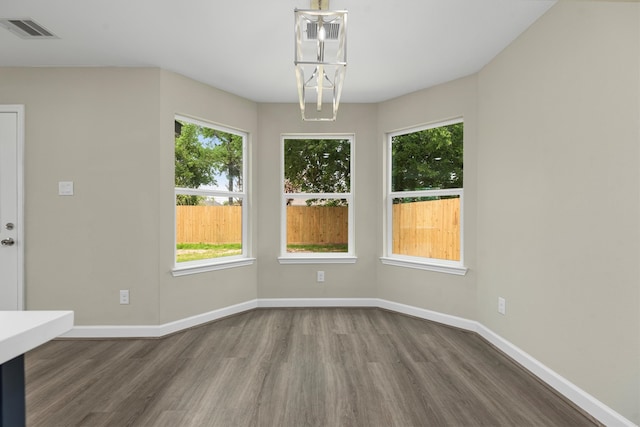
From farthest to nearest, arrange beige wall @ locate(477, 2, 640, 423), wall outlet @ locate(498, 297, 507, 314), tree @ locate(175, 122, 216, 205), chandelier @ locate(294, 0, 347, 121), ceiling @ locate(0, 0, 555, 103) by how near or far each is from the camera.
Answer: tree @ locate(175, 122, 216, 205), wall outlet @ locate(498, 297, 507, 314), ceiling @ locate(0, 0, 555, 103), chandelier @ locate(294, 0, 347, 121), beige wall @ locate(477, 2, 640, 423)

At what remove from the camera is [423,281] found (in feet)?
12.1

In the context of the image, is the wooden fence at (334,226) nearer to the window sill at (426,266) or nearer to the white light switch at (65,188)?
the window sill at (426,266)

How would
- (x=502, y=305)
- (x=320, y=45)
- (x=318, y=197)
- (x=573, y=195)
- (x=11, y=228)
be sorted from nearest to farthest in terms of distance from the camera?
(x=573, y=195), (x=320, y=45), (x=502, y=305), (x=11, y=228), (x=318, y=197)

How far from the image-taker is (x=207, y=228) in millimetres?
3721

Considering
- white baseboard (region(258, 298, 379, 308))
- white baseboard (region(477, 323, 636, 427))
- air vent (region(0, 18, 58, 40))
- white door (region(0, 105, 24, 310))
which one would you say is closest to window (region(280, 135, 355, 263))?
white baseboard (region(258, 298, 379, 308))

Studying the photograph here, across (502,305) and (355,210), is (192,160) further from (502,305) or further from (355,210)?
(502,305)

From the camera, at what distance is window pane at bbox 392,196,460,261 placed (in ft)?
11.6

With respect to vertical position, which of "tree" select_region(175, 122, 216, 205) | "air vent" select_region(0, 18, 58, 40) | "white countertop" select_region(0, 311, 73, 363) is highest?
"air vent" select_region(0, 18, 58, 40)

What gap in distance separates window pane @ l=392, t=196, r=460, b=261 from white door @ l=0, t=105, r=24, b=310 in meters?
3.70

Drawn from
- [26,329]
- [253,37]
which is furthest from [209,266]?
[26,329]

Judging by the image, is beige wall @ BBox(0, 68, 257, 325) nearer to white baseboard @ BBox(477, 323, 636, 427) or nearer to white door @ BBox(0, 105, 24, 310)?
white door @ BBox(0, 105, 24, 310)

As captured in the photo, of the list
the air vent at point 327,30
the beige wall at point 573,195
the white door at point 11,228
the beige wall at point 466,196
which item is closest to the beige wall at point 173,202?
the beige wall at point 466,196

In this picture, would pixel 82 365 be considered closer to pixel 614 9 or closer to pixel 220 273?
pixel 220 273

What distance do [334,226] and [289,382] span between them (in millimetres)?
2197
